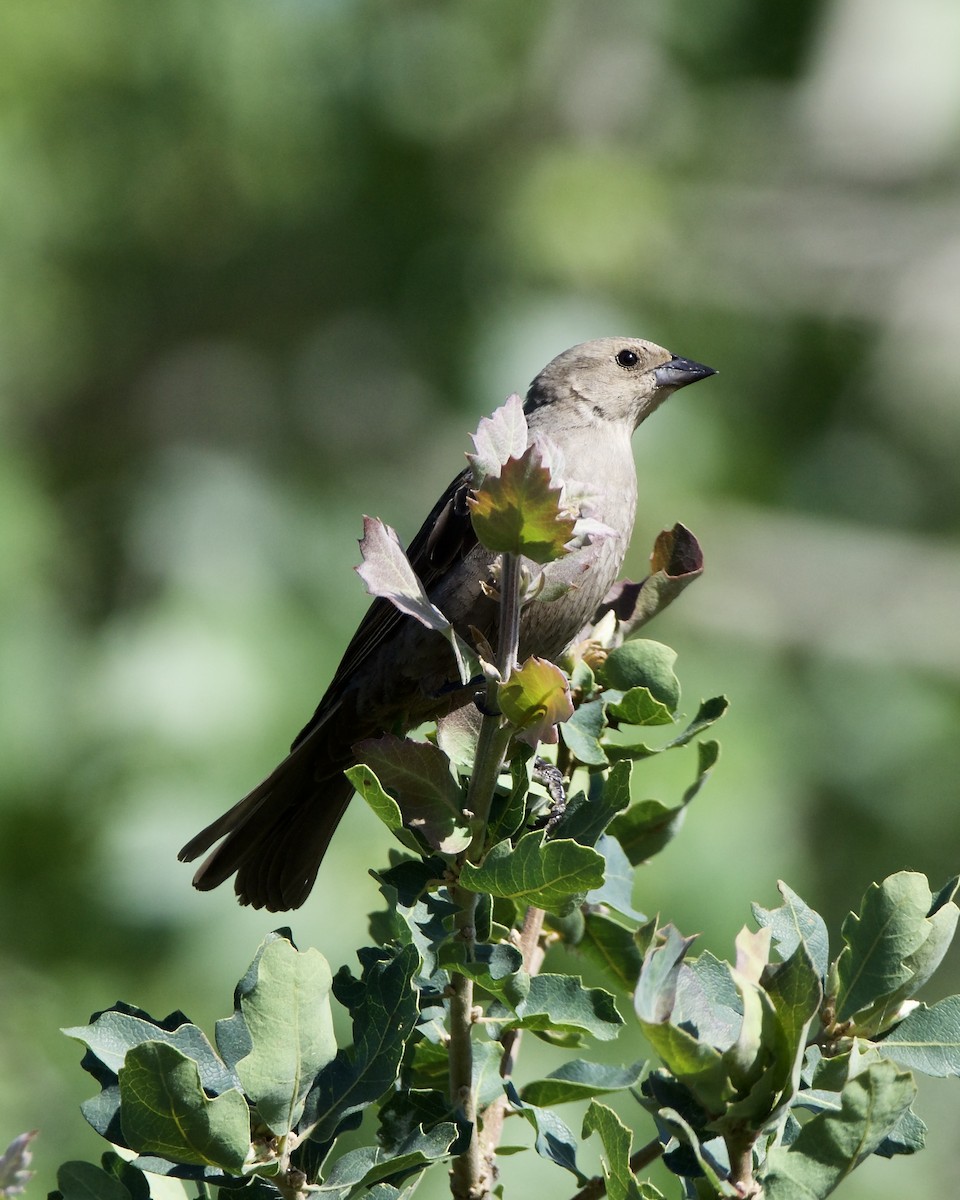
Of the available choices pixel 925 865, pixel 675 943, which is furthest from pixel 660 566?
pixel 925 865

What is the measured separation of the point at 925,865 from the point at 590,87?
182 inches

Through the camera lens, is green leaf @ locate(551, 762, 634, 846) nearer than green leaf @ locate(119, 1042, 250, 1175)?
No

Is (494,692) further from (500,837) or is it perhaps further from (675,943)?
(675,943)

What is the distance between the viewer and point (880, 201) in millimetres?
8688

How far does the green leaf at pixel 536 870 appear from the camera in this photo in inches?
53.1

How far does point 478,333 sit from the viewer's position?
6.78 metres

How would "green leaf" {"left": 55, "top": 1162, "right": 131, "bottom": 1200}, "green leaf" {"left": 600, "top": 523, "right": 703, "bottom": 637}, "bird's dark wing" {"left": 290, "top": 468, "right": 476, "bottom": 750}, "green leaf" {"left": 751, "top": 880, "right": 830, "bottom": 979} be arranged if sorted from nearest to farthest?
"green leaf" {"left": 55, "top": 1162, "right": 131, "bottom": 1200} < "green leaf" {"left": 751, "top": 880, "right": 830, "bottom": 979} < "green leaf" {"left": 600, "top": 523, "right": 703, "bottom": 637} < "bird's dark wing" {"left": 290, "top": 468, "right": 476, "bottom": 750}

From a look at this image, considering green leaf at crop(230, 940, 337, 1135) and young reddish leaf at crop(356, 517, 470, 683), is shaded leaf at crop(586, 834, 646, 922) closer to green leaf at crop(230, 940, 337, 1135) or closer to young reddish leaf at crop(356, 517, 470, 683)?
young reddish leaf at crop(356, 517, 470, 683)

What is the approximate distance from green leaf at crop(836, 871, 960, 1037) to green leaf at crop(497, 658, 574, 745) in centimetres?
34

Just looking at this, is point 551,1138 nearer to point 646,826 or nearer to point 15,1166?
point 646,826

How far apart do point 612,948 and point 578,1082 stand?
0.93 feet

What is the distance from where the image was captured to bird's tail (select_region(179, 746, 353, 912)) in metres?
2.75

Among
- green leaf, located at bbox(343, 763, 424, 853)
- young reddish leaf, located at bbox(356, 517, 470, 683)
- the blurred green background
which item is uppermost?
young reddish leaf, located at bbox(356, 517, 470, 683)

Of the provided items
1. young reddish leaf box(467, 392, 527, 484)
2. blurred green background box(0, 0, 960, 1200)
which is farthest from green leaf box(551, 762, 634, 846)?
blurred green background box(0, 0, 960, 1200)
